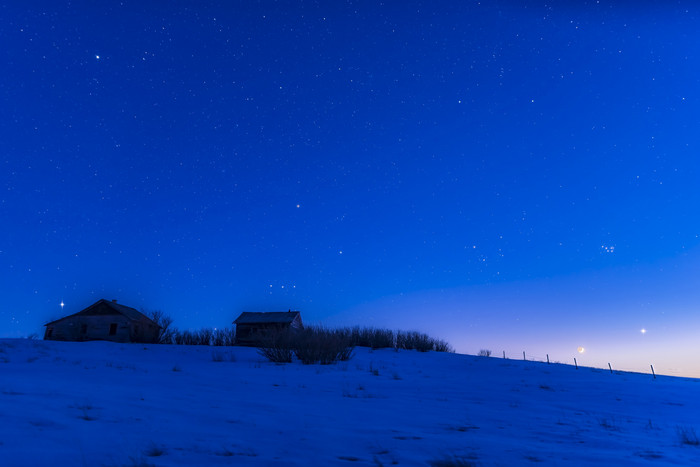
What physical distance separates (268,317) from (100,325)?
50.9ft

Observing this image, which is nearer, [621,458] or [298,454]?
[298,454]

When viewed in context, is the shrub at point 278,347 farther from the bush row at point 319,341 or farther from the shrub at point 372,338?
the shrub at point 372,338

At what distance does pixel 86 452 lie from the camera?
3.20 metres

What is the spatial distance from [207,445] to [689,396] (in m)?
12.6

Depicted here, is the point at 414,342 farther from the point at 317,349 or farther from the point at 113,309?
the point at 113,309

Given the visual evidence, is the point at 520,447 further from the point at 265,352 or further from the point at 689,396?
the point at 265,352

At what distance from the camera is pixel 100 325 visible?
37844 millimetres

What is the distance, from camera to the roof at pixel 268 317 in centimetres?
3806

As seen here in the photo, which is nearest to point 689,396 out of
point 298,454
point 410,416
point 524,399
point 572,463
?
point 524,399

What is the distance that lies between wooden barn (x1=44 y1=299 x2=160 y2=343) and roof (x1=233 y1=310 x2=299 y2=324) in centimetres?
900

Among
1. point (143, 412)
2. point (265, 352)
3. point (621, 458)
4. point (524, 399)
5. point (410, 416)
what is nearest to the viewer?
point (621, 458)

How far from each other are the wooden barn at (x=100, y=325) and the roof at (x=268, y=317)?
9.00m

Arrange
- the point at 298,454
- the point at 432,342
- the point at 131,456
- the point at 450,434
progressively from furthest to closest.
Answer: the point at 432,342, the point at 450,434, the point at 298,454, the point at 131,456

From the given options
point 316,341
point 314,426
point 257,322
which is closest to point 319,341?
point 316,341
